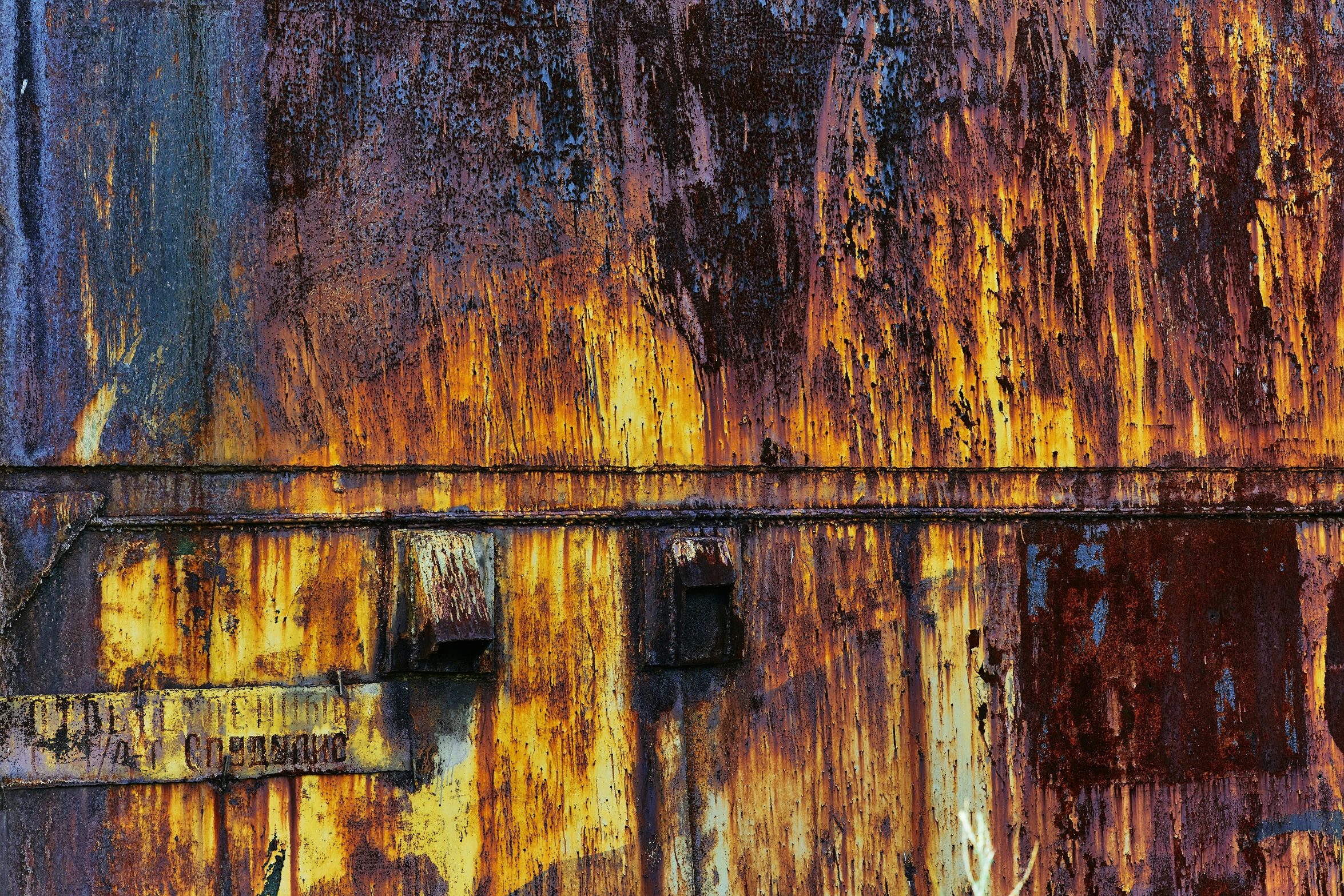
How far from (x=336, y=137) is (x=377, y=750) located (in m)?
1.00

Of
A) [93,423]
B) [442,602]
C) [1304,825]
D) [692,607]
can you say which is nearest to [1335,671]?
[1304,825]

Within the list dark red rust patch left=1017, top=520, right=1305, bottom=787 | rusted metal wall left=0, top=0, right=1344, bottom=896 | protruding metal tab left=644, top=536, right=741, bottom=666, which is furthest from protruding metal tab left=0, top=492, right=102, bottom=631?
dark red rust patch left=1017, top=520, right=1305, bottom=787

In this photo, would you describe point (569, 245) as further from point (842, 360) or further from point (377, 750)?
point (377, 750)

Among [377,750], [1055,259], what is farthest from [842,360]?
[377,750]

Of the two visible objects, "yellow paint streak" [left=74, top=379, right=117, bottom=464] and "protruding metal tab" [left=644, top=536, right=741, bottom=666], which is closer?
"yellow paint streak" [left=74, top=379, right=117, bottom=464]

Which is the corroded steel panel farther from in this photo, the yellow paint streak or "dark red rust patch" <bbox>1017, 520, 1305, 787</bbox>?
"dark red rust patch" <bbox>1017, 520, 1305, 787</bbox>

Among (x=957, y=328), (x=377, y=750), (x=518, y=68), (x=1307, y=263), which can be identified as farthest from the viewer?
(x=1307, y=263)

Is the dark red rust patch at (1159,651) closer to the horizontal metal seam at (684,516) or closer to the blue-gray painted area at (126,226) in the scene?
the horizontal metal seam at (684,516)

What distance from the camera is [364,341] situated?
1.70 metres

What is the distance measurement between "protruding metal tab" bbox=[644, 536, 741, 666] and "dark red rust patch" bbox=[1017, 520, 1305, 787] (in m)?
0.56

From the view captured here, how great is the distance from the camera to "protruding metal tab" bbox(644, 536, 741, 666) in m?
1.73

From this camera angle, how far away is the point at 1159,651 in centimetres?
191

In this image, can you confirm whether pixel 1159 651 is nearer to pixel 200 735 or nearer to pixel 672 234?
pixel 672 234

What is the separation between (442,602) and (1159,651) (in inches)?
51.3
